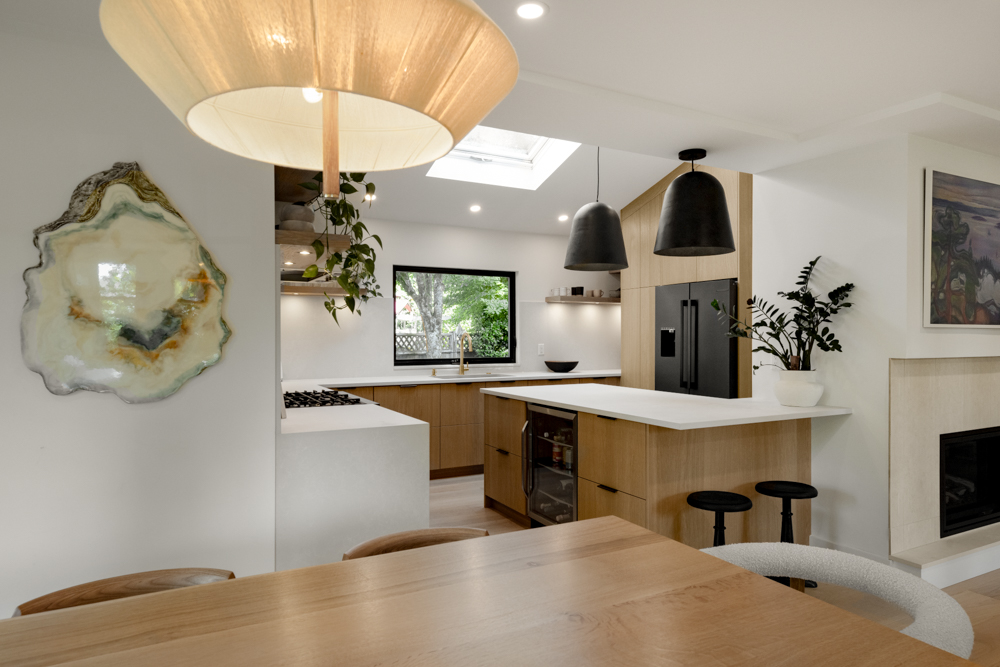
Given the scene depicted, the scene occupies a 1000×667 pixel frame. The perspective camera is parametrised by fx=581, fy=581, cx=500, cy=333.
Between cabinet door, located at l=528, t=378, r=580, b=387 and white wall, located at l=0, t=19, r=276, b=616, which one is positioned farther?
cabinet door, located at l=528, t=378, r=580, b=387

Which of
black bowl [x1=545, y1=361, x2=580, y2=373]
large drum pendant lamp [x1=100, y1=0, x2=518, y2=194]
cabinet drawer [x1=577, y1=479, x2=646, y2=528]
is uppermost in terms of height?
large drum pendant lamp [x1=100, y1=0, x2=518, y2=194]

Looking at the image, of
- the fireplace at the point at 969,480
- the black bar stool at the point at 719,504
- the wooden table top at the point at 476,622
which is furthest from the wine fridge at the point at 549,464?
the wooden table top at the point at 476,622

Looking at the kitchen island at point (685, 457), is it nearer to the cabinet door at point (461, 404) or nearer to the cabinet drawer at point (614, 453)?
the cabinet drawer at point (614, 453)

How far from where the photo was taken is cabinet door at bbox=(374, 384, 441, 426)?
4887mm

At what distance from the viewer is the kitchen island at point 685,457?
2.66m

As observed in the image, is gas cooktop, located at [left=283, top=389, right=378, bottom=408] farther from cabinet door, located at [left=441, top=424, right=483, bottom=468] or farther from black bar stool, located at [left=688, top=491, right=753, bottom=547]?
black bar stool, located at [left=688, top=491, right=753, bottom=547]

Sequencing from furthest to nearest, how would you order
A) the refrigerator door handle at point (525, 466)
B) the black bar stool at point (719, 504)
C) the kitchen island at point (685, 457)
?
1. the refrigerator door handle at point (525, 466)
2. the kitchen island at point (685, 457)
3. the black bar stool at point (719, 504)

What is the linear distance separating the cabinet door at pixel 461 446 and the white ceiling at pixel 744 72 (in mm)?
2958

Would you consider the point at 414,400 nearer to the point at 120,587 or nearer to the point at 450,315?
the point at 450,315

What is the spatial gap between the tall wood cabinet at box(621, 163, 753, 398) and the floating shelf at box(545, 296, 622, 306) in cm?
30

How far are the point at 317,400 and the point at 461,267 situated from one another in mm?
2728

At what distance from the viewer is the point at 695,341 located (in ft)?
16.3

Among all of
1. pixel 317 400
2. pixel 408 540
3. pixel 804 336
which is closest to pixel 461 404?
pixel 317 400

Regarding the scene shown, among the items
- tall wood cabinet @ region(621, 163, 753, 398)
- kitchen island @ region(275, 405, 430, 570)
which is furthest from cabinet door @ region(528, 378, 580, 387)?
kitchen island @ region(275, 405, 430, 570)
